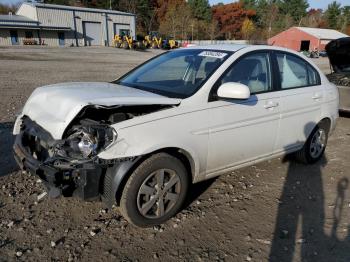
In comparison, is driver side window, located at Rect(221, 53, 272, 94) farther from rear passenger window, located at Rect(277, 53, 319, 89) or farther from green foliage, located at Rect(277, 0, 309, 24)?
green foliage, located at Rect(277, 0, 309, 24)

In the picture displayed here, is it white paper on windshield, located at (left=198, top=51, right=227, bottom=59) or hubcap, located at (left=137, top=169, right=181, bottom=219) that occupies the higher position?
white paper on windshield, located at (left=198, top=51, right=227, bottom=59)

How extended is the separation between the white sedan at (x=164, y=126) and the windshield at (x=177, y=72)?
0.02 metres

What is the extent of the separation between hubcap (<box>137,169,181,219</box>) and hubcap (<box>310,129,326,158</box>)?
265cm

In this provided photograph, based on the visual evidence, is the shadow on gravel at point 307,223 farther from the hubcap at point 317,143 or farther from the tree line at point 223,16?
the tree line at point 223,16

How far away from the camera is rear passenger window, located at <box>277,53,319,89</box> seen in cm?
425

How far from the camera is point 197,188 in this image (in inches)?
164

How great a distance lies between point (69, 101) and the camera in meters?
3.00

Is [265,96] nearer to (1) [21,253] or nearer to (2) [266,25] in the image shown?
(1) [21,253]

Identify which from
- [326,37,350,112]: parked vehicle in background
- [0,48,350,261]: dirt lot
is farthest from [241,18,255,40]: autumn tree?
[0,48,350,261]: dirt lot

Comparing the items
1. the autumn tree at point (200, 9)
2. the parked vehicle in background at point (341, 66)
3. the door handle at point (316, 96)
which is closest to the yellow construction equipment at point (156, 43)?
the parked vehicle in background at point (341, 66)

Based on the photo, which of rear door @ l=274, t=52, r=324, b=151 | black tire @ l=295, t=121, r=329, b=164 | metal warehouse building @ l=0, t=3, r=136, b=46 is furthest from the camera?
metal warehouse building @ l=0, t=3, r=136, b=46

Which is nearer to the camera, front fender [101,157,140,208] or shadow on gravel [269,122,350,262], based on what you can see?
front fender [101,157,140,208]

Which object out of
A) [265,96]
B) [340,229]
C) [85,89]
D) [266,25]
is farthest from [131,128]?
[266,25]

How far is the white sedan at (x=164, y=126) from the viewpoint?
285 cm
